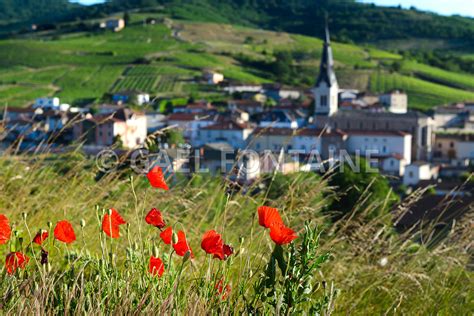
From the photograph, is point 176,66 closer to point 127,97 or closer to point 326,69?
point 127,97

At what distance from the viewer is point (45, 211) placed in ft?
8.11

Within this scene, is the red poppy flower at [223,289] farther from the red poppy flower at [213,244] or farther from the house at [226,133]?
the house at [226,133]

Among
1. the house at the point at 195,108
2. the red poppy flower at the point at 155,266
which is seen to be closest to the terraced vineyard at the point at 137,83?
the house at the point at 195,108

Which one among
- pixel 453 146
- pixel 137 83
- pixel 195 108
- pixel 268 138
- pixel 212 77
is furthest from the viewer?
pixel 212 77

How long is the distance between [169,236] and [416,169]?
3074 centimetres

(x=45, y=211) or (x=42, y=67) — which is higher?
(x=45, y=211)

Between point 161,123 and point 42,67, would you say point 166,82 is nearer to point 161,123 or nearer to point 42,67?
point 42,67

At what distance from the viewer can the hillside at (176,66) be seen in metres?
51.1

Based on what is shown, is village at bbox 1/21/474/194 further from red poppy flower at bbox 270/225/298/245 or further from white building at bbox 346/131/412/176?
red poppy flower at bbox 270/225/298/245

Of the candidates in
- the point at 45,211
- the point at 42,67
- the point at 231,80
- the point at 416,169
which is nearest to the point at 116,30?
the point at 42,67

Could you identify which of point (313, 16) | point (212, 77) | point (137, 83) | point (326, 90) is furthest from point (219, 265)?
point (313, 16)

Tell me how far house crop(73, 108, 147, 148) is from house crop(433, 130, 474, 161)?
1819cm

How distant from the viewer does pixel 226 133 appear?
3556 cm

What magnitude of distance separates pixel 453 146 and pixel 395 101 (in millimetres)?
10850
